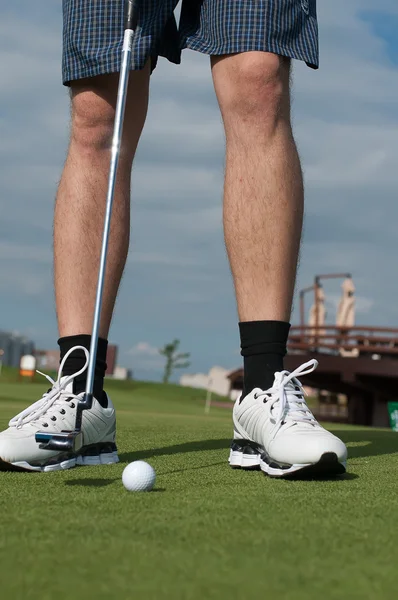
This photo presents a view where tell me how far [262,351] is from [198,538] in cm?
114

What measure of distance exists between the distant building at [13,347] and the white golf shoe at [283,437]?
4209cm

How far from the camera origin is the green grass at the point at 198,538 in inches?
31.6

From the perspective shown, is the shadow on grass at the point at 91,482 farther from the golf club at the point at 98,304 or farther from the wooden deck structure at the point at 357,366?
the wooden deck structure at the point at 357,366

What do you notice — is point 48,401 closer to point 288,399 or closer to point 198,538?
point 288,399

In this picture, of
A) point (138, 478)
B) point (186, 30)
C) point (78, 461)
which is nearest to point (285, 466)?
point (138, 478)

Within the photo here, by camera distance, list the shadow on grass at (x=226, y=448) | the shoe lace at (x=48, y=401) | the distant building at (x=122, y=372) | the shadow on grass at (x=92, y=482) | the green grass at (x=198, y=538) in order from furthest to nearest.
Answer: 1. the distant building at (x=122, y=372)
2. the shadow on grass at (x=226, y=448)
3. the shoe lace at (x=48, y=401)
4. the shadow on grass at (x=92, y=482)
5. the green grass at (x=198, y=538)

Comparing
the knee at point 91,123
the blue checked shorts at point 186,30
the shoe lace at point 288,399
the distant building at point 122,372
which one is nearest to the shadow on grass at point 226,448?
the shoe lace at point 288,399

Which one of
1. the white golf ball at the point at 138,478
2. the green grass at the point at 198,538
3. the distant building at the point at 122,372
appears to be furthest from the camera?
the distant building at the point at 122,372

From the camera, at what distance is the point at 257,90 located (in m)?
2.21

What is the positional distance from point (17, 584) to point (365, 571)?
14.9 inches

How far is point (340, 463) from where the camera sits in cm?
181

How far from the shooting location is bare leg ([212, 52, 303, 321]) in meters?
2.22

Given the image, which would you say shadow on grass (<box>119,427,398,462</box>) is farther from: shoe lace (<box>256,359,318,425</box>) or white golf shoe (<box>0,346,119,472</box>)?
shoe lace (<box>256,359,318,425</box>)

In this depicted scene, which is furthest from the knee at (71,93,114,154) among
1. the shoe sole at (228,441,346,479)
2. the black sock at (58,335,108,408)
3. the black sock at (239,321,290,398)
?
the shoe sole at (228,441,346,479)
